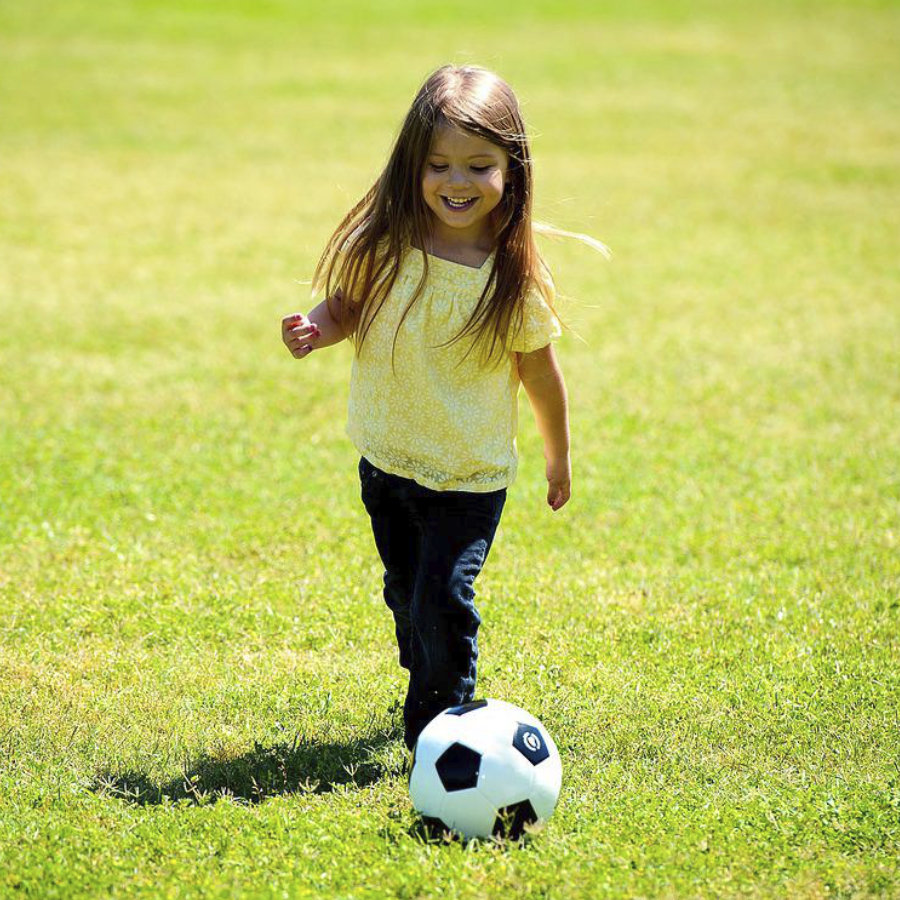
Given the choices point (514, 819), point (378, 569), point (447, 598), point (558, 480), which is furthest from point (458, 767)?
point (378, 569)

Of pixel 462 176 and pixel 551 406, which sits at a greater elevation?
pixel 462 176

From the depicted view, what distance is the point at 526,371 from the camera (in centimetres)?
396

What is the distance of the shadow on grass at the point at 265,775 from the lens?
3.84 m

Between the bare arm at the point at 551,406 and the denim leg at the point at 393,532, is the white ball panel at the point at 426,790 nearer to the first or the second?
the denim leg at the point at 393,532

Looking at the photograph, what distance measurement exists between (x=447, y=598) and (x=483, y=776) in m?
0.53

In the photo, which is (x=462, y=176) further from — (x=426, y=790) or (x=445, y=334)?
(x=426, y=790)

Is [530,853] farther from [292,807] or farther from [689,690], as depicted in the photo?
[689,690]

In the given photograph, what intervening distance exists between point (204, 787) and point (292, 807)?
32 centimetres

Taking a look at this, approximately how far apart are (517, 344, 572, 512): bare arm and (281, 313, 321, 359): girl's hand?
63 cm

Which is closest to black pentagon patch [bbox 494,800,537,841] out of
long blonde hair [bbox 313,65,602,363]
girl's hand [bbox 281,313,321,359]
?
long blonde hair [bbox 313,65,602,363]

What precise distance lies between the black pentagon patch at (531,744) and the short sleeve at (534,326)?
1101mm

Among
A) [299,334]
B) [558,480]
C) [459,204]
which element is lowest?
[558,480]

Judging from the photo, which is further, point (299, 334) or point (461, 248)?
point (461, 248)

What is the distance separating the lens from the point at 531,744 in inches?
142
